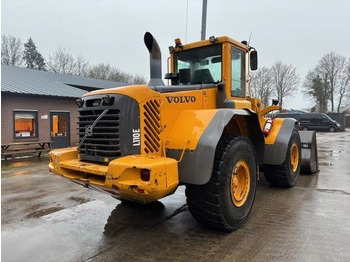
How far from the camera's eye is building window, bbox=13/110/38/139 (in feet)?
46.4

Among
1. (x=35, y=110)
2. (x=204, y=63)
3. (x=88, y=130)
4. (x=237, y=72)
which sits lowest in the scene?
(x=88, y=130)

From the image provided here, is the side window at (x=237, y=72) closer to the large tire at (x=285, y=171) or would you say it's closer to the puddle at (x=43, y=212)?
the large tire at (x=285, y=171)

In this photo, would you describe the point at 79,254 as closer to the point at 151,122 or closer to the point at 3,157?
the point at 151,122

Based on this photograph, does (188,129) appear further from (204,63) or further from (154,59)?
(204,63)

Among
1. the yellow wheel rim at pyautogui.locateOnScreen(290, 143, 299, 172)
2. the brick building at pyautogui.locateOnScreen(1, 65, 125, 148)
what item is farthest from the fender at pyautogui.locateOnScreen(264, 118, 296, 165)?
the brick building at pyautogui.locateOnScreen(1, 65, 125, 148)

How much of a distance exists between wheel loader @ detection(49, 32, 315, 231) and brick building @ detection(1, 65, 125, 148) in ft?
36.0

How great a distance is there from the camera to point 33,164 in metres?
10.7

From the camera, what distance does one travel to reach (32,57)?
52.9m

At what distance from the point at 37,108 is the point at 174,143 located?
12921mm

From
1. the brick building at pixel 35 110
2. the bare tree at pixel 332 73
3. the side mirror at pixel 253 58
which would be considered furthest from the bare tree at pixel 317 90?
the side mirror at pixel 253 58

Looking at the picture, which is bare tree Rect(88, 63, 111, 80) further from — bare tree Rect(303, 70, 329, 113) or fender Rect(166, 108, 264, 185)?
fender Rect(166, 108, 264, 185)

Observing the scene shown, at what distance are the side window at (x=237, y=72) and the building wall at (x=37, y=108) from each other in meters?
9.98

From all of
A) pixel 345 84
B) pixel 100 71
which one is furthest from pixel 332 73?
pixel 100 71

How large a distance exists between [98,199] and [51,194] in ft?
3.89
